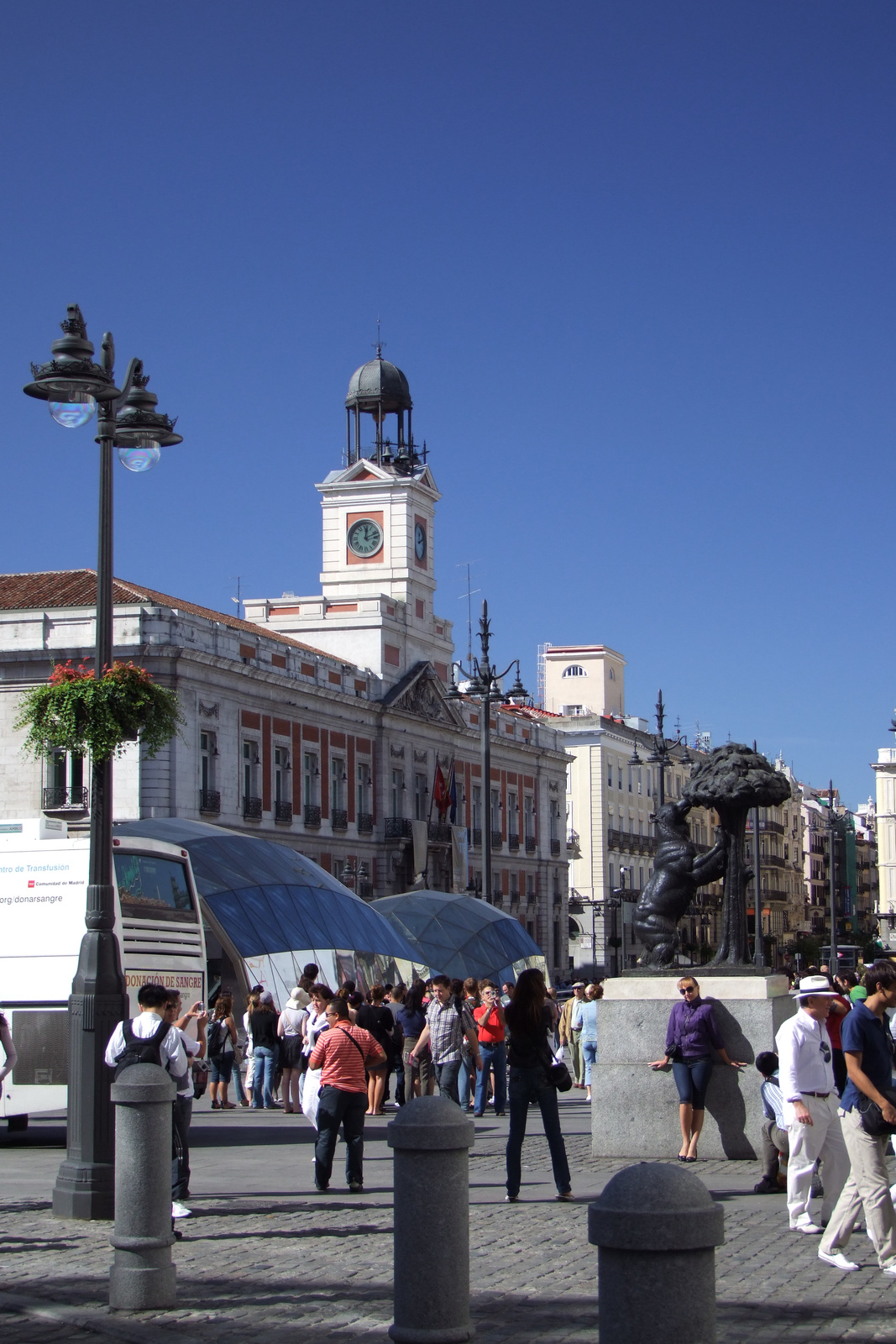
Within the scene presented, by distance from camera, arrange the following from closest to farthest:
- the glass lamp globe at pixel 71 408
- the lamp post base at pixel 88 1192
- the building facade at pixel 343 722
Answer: the lamp post base at pixel 88 1192
the glass lamp globe at pixel 71 408
the building facade at pixel 343 722

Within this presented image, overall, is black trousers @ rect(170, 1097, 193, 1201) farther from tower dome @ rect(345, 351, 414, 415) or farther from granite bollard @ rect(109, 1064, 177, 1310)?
tower dome @ rect(345, 351, 414, 415)

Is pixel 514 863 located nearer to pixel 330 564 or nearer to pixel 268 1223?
pixel 330 564

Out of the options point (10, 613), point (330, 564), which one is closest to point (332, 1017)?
point (10, 613)

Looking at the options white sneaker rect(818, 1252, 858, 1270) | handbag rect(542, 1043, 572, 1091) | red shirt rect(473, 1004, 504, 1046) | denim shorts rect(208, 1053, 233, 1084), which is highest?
handbag rect(542, 1043, 572, 1091)

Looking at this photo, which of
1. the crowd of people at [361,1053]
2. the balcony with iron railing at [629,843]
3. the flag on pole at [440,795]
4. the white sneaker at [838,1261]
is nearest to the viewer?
the white sneaker at [838,1261]

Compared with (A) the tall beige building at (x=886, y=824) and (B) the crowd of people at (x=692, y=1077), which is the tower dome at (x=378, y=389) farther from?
(B) the crowd of people at (x=692, y=1077)

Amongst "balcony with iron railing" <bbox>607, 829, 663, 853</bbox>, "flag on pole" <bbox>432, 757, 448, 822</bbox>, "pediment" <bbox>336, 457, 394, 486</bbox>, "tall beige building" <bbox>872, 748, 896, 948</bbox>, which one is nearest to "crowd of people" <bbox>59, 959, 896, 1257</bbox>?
"flag on pole" <bbox>432, 757, 448, 822</bbox>

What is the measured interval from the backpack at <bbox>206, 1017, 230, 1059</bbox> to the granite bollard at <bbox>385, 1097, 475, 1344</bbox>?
15.1 m

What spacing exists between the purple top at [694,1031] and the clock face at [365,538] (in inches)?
2307

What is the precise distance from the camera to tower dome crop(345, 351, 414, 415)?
244 ft

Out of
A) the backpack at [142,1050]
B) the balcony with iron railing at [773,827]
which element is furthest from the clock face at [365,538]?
the backpack at [142,1050]

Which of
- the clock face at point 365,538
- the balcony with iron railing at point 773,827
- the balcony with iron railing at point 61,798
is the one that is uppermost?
the clock face at point 365,538

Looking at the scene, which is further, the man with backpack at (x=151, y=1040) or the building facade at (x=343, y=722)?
the building facade at (x=343, y=722)

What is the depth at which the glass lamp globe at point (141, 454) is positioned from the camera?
525 inches
